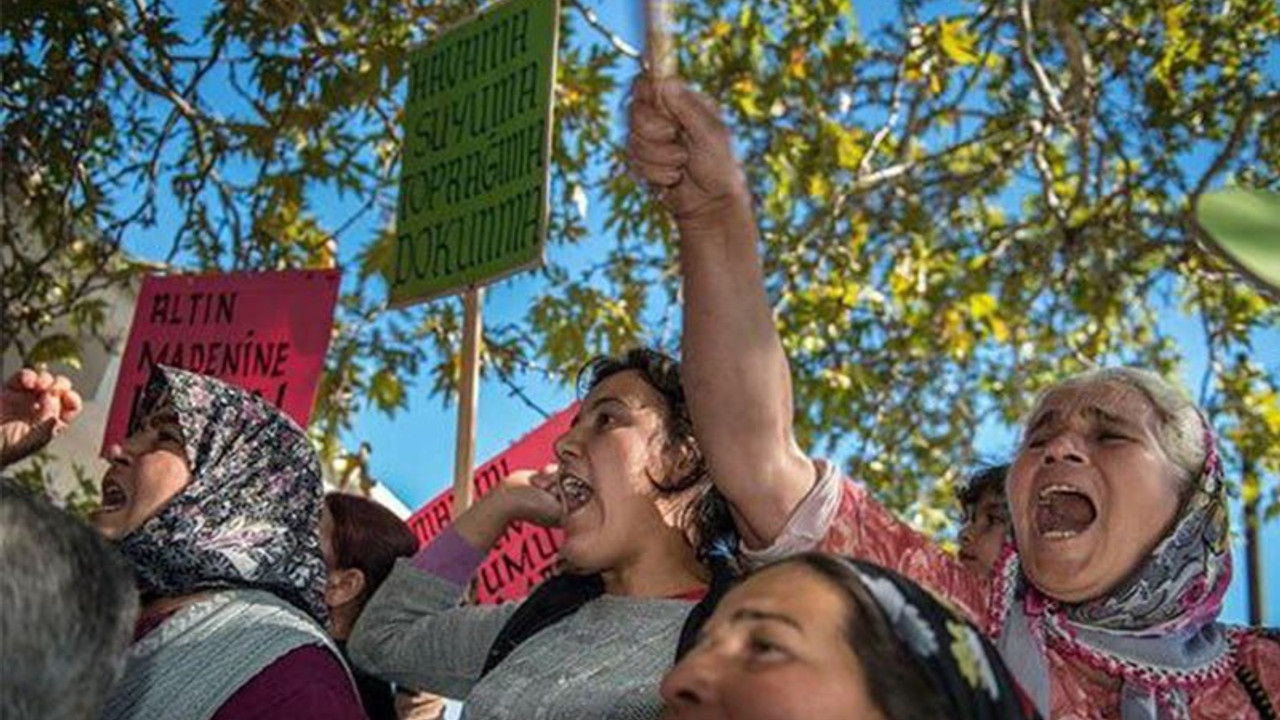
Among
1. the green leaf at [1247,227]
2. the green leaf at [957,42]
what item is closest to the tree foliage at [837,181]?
the green leaf at [957,42]

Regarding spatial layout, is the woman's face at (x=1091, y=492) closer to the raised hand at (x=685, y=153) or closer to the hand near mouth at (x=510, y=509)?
the raised hand at (x=685, y=153)

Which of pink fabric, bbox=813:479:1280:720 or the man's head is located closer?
pink fabric, bbox=813:479:1280:720

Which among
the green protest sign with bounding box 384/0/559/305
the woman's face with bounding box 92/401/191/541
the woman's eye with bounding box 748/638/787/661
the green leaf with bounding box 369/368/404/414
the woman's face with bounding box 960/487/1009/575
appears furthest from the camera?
the green leaf with bounding box 369/368/404/414

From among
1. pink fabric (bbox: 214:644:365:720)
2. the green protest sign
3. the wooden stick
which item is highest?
the green protest sign

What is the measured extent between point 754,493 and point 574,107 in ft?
13.7

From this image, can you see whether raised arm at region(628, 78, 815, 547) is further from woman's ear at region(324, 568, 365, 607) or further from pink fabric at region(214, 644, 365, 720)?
woman's ear at region(324, 568, 365, 607)

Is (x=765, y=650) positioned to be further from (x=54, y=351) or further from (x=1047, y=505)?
(x=54, y=351)

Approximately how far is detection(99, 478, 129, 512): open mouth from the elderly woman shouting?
103 centimetres

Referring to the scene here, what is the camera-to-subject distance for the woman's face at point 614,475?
2.52 metres

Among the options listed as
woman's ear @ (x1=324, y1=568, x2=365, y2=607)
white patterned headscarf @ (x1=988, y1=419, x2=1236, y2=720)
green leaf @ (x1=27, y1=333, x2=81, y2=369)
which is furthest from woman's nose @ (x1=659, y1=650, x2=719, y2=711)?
green leaf @ (x1=27, y1=333, x2=81, y2=369)

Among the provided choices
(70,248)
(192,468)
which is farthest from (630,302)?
(192,468)

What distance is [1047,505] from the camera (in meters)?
2.44

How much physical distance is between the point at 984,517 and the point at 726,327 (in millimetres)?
1329

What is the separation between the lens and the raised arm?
6.53 feet
